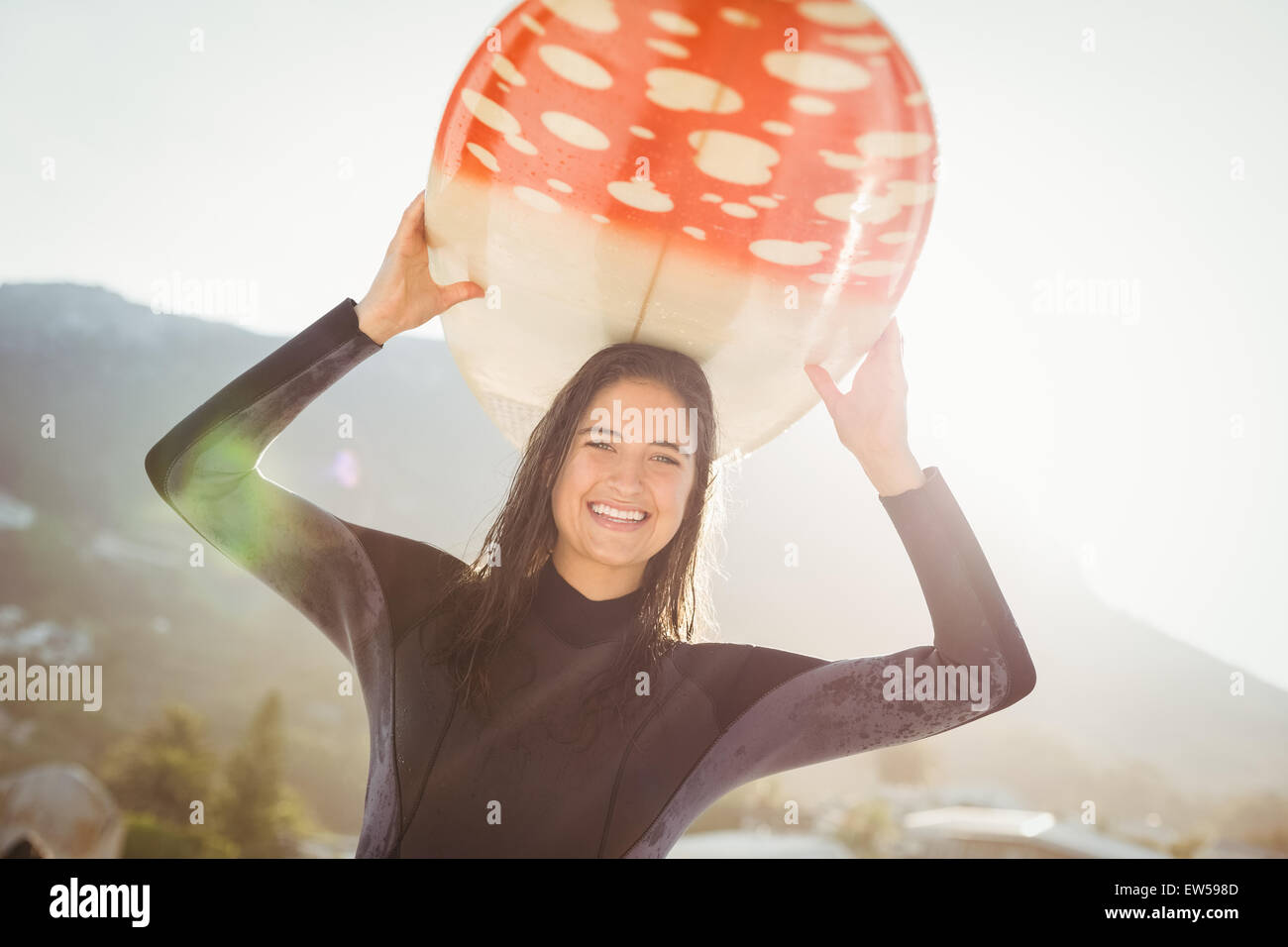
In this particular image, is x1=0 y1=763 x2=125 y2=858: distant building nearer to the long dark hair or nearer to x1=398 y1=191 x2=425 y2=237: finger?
the long dark hair

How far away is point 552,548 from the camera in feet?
4.45

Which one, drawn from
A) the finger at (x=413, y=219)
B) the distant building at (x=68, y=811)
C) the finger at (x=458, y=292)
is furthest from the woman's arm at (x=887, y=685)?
the distant building at (x=68, y=811)

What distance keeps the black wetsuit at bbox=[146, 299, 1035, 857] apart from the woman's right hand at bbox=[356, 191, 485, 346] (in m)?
0.03

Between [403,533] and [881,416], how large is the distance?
69.6ft

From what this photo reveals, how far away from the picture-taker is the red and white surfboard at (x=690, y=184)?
98 cm

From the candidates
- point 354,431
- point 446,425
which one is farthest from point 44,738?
point 446,425

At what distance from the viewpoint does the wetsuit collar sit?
50.4 inches

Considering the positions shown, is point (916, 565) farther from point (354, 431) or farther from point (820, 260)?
point (354, 431)

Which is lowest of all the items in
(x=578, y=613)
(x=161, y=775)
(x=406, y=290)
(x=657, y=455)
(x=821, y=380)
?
(x=161, y=775)

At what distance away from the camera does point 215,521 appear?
1180mm

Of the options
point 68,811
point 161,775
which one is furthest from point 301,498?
point 161,775

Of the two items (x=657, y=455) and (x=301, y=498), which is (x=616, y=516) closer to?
(x=657, y=455)

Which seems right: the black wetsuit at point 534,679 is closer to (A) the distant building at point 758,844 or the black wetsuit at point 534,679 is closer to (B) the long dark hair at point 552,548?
(B) the long dark hair at point 552,548

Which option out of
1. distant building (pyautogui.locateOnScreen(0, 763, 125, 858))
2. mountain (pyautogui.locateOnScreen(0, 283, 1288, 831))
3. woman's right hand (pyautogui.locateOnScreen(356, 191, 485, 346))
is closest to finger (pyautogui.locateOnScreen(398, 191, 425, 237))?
woman's right hand (pyautogui.locateOnScreen(356, 191, 485, 346))
